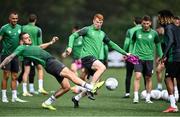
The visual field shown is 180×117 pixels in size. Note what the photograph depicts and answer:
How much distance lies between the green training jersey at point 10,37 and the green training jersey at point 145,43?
3.08 m

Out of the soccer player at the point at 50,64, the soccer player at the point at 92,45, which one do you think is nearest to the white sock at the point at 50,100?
the soccer player at the point at 50,64

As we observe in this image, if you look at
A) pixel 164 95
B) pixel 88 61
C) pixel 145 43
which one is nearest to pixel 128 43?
pixel 145 43

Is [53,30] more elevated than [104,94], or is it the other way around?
[53,30]

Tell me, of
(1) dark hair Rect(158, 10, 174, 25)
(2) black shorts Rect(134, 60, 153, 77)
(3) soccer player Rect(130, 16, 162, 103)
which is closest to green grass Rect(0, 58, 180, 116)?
(3) soccer player Rect(130, 16, 162, 103)

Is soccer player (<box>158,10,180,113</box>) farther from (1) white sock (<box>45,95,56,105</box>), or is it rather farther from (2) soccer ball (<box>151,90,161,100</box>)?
(2) soccer ball (<box>151,90,161,100</box>)

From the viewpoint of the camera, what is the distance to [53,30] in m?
53.9

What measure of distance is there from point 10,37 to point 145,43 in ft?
11.6

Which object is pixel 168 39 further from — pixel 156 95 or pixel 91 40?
pixel 156 95

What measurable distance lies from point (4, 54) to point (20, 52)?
3040 millimetres

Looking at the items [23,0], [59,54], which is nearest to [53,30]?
[59,54]

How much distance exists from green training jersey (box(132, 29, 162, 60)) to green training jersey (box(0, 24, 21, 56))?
3.08 meters

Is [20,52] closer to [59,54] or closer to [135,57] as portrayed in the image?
[135,57]

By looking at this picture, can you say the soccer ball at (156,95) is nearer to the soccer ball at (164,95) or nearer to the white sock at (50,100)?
the soccer ball at (164,95)

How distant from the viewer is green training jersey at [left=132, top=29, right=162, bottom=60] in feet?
74.9
